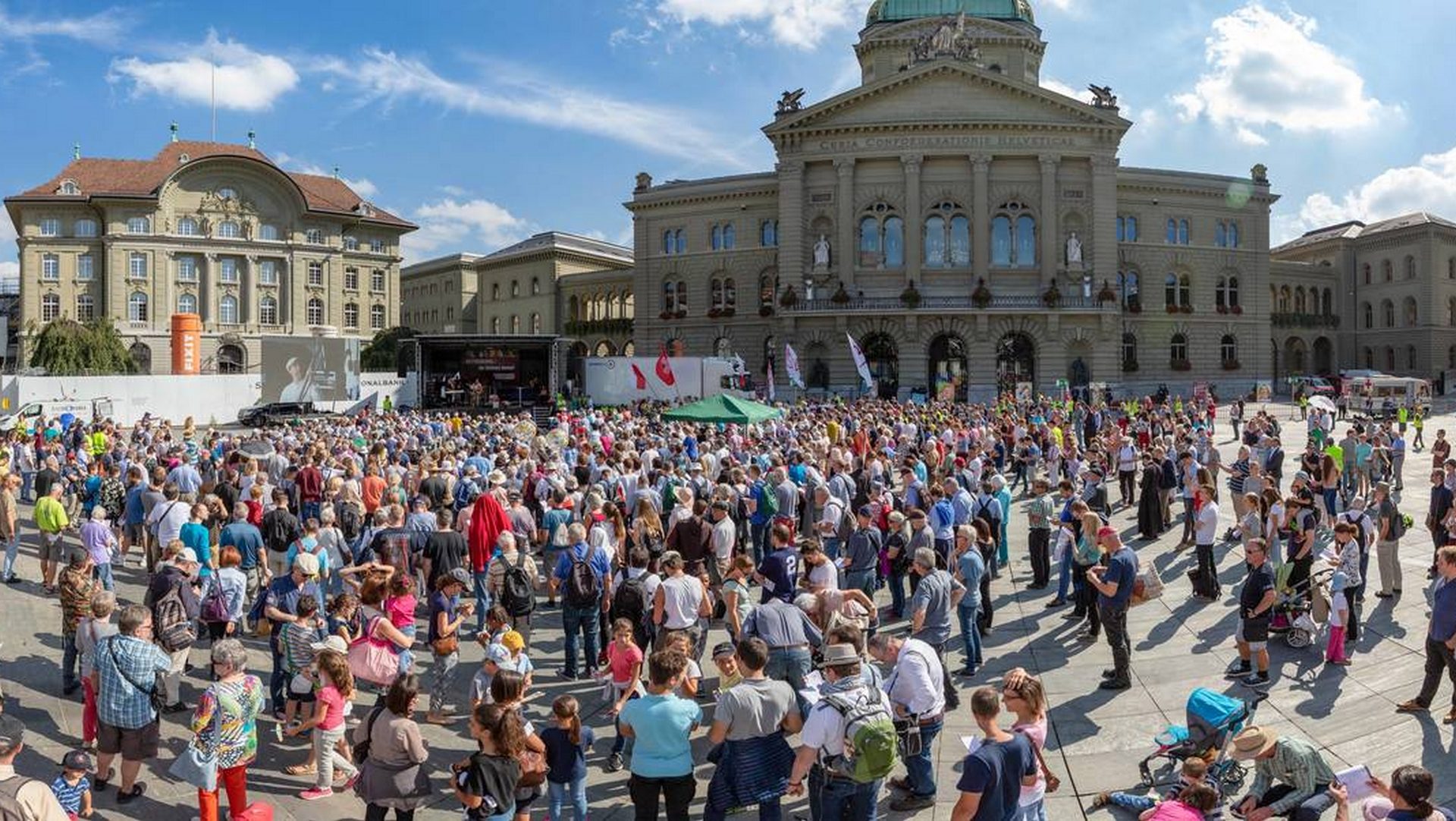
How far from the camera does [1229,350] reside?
6625 cm

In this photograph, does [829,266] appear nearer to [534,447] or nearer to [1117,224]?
[1117,224]

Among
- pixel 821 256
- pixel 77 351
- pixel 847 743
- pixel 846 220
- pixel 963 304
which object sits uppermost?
pixel 846 220

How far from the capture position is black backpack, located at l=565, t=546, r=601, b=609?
11352 mm

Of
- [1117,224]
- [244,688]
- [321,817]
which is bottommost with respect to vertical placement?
[321,817]

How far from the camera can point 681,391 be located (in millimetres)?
49375

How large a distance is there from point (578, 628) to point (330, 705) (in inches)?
147

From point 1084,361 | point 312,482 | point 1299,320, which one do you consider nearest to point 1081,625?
point 312,482

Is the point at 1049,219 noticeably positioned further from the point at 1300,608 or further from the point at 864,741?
the point at 864,741

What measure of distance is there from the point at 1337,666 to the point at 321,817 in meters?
10.4

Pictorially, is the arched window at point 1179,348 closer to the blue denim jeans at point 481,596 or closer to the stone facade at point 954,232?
the stone facade at point 954,232

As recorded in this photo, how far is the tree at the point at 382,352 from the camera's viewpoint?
80812 mm

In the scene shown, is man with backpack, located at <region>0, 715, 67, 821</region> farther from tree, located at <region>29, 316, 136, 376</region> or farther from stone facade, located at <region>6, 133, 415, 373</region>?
stone facade, located at <region>6, 133, 415, 373</region>

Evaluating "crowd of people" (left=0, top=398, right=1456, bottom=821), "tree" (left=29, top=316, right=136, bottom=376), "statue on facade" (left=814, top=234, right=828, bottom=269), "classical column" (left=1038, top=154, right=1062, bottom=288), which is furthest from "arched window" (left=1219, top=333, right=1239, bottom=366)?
"tree" (left=29, top=316, right=136, bottom=376)

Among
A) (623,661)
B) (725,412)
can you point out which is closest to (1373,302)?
(725,412)
